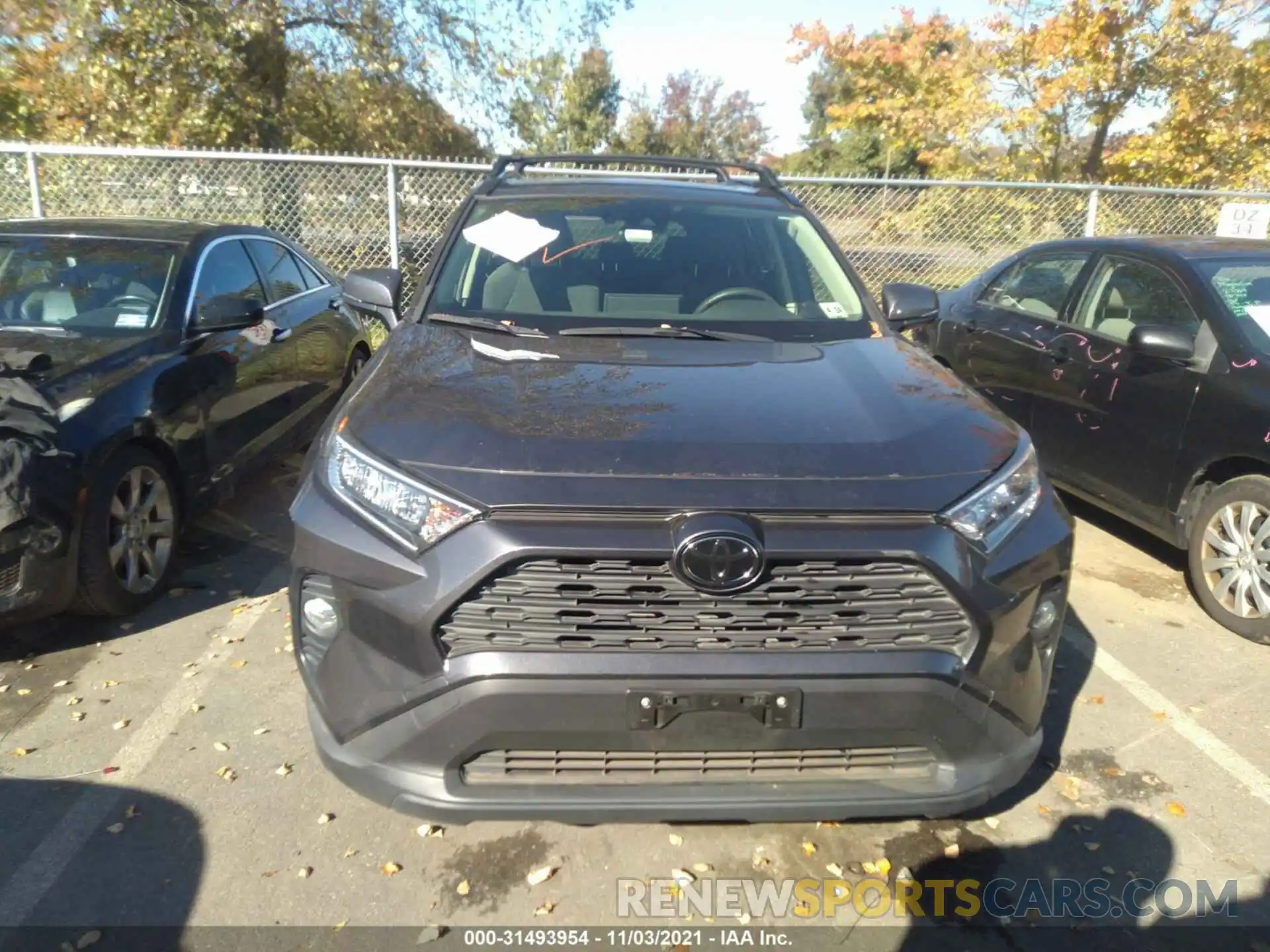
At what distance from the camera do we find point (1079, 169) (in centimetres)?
1519

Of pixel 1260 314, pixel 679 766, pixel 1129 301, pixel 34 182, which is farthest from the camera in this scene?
pixel 34 182

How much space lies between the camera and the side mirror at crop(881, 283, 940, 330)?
153 inches

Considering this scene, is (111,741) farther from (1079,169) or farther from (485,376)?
(1079,169)

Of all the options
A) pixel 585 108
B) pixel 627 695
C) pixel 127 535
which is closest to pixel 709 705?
pixel 627 695

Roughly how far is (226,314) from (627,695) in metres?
3.53

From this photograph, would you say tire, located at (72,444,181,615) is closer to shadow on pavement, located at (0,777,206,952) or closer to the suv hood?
shadow on pavement, located at (0,777,206,952)

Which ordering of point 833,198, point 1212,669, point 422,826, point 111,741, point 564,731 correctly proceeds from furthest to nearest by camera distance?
point 833,198, point 1212,669, point 111,741, point 422,826, point 564,731

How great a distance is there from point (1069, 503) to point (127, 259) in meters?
5.75

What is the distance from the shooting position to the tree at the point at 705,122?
48281 mm

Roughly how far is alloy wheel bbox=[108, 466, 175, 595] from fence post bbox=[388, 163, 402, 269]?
5.51 meters

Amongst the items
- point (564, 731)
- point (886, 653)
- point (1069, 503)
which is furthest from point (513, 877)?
point (1069, 503)

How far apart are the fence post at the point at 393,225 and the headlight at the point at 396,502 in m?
7.43

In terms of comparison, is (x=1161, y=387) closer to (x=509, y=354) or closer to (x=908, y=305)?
(x=908, y=305)

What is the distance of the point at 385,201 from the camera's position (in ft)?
31.4
